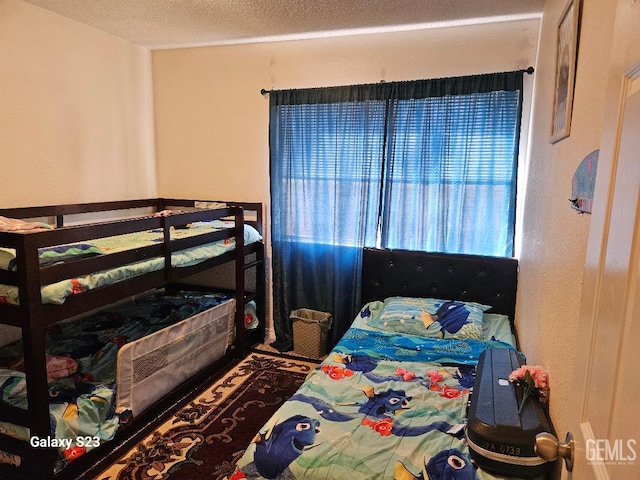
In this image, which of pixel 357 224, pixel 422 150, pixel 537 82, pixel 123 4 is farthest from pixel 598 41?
pixel 123 4

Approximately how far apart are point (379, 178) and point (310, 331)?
1271 mm

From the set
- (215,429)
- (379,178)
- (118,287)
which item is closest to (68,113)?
(118,287)

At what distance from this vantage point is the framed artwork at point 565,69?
4.99 ft

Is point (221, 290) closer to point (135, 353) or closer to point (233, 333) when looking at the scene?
point (233, 333)

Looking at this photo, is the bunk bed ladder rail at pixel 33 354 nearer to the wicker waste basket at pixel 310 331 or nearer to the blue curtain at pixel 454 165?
the wicker waste basket at pixel 310 331

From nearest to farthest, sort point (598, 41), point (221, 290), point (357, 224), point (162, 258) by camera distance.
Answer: point (598, 41)
point (162, 258)
point (357, 224)
point (221, 290)

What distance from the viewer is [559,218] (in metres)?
1.58

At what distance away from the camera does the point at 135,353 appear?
2.29m

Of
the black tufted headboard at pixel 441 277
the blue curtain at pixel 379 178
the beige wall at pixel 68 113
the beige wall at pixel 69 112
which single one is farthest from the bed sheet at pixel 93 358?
the black tufted headboard at pixel 441 277

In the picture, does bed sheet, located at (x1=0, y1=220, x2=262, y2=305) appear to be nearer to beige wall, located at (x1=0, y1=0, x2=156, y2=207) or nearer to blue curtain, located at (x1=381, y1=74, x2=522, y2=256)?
beige wall, located at (x1=0, y1=0, x2=156, y2=207)

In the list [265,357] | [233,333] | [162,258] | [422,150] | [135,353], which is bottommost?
[265,357]

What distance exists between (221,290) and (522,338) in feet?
7.53

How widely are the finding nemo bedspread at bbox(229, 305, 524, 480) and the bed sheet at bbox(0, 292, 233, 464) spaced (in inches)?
39.4

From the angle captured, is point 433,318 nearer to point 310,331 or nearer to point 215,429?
point 310,331
